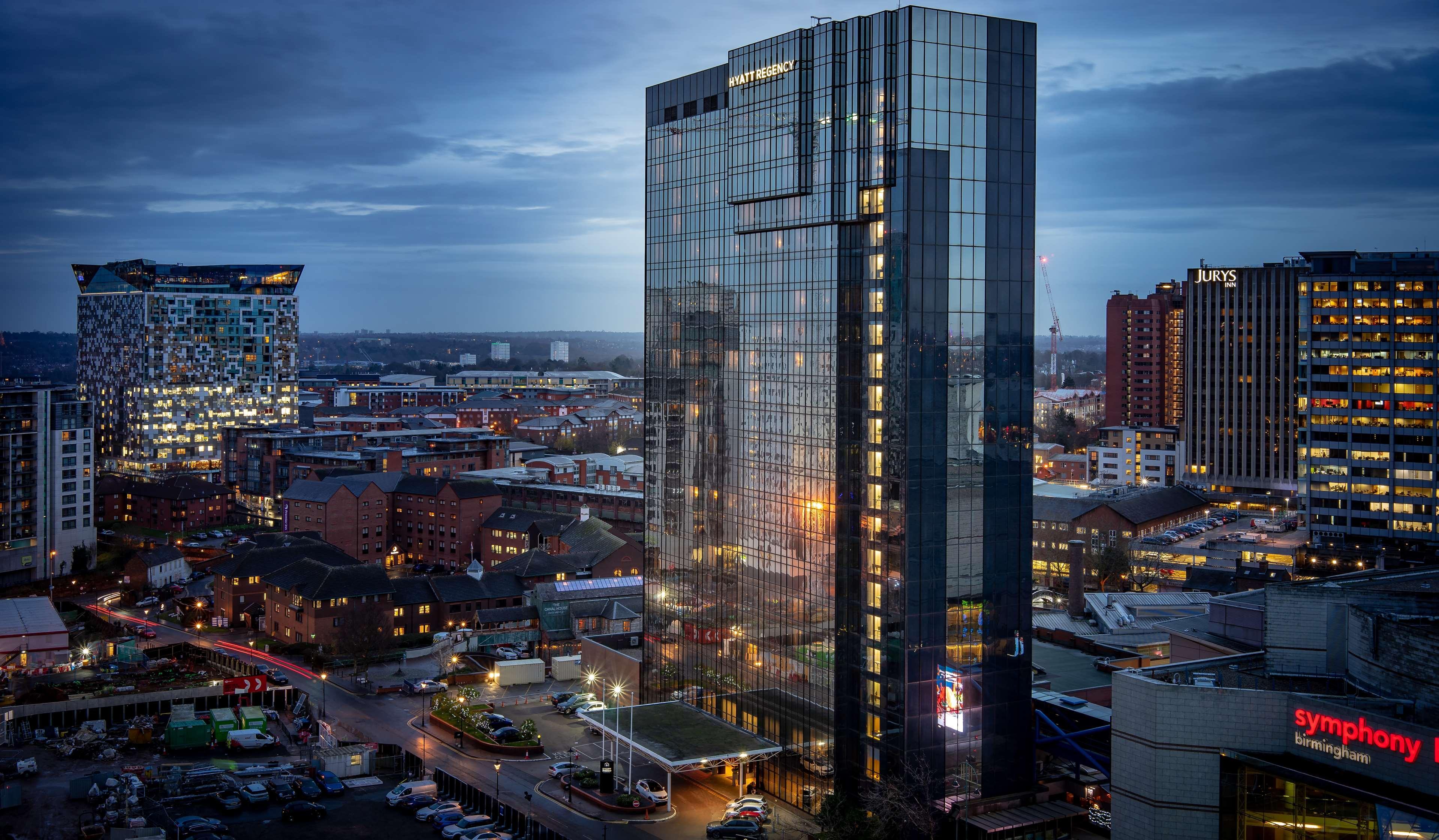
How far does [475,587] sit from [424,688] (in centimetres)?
1813

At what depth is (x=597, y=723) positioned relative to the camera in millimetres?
55031

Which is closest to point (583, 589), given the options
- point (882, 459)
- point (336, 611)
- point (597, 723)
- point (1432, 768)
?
point (336, 611)

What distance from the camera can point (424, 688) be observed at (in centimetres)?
7206

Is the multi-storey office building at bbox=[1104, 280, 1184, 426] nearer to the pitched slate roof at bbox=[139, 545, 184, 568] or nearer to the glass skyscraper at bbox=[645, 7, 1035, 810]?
the pitched slate roof at bbox=[139, 545, 184, 568]

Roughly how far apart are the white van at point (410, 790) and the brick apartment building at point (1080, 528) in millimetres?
65379

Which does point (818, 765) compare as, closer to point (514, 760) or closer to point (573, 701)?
point (514, 760)

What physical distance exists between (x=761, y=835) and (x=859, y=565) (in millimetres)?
11641

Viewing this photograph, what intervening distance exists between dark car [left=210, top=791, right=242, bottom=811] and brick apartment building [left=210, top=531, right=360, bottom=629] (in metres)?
34.5

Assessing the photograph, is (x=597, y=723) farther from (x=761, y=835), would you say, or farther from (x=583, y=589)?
(x=583, y=589)

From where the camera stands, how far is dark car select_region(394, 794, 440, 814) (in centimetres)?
5238

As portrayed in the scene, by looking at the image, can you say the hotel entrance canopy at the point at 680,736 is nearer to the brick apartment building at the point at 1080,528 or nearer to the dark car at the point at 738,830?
the dark car at the point at 738,830

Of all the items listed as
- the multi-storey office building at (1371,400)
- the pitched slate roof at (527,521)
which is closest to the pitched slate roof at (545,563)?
the pitched slate roof at (527,521)

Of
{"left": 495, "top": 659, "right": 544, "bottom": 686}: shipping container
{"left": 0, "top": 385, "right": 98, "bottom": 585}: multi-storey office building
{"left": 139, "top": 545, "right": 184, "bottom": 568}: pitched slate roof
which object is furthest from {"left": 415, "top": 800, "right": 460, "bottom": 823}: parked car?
{"left": 0, "top": 385, "right": 98, "bottom": 585}: multi-storey office building

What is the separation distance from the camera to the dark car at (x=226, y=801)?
5203cm
